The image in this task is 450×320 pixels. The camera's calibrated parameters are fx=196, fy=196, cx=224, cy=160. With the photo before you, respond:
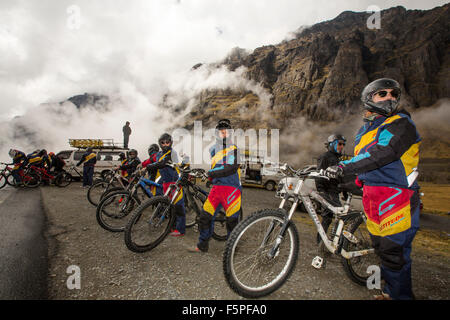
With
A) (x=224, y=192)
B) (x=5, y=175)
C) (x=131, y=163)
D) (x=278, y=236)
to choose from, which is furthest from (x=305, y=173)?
(x=5, y=175)

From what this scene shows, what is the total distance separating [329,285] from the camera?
248 cm

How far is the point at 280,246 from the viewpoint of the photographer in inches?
85.6

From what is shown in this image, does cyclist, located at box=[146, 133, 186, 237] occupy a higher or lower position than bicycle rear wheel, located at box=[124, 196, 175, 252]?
higher

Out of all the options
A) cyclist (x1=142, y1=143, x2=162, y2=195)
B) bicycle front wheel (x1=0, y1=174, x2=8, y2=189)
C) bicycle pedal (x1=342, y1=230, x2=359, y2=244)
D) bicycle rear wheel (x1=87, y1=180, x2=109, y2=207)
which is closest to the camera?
bicycle pedal (x1=342, y1=230, x2=359, y2=244)

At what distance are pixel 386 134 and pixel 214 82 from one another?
133439mm

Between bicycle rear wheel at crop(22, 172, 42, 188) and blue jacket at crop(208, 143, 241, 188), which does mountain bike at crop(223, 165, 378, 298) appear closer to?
blue jacket at crop(208, 143, 241, 188)

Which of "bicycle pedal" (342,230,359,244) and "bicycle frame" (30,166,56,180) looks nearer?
"bicycle pedal" (342,230,359,244)

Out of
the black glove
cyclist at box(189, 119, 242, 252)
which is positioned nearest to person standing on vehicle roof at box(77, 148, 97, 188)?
cyclist at box(189, 119, 242, 252)

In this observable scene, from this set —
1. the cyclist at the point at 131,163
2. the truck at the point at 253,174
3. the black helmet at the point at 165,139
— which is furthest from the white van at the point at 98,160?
the black helmet at the point at 165,139

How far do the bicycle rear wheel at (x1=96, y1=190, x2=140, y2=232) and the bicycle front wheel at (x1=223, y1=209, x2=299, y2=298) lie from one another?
10.4 feet

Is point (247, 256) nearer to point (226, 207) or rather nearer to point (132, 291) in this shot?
point (226, 207)

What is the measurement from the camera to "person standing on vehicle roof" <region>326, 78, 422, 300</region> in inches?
70.6

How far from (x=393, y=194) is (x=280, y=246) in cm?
120
